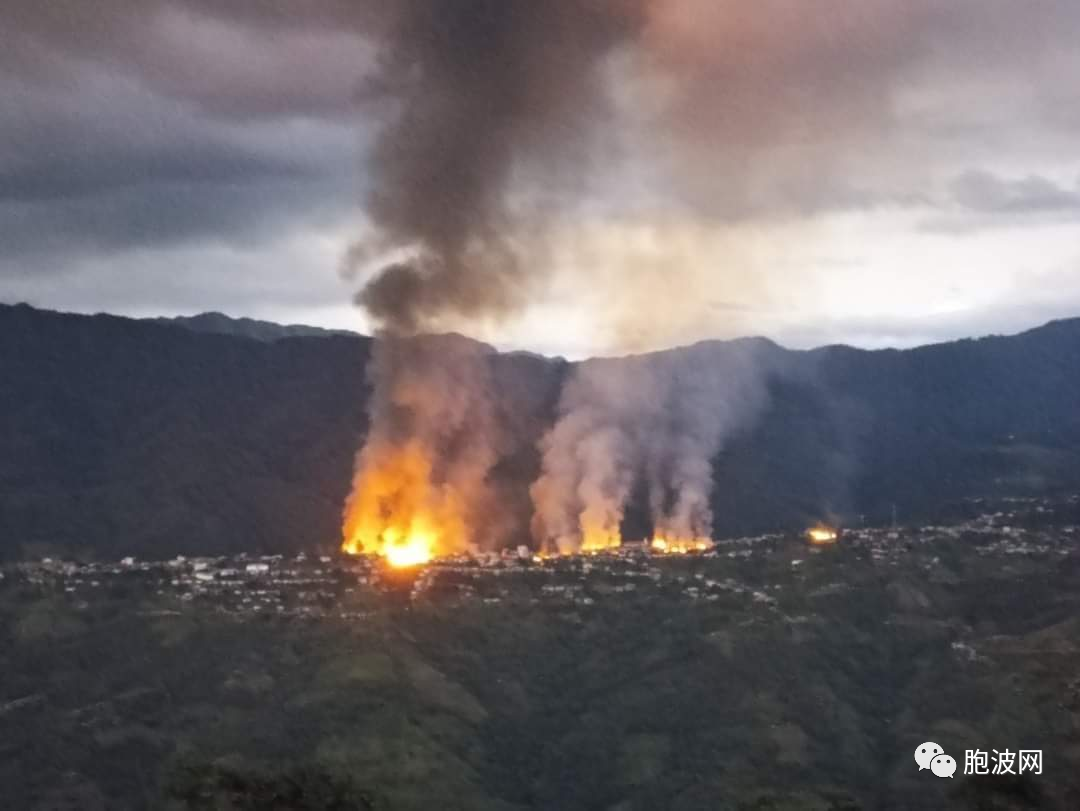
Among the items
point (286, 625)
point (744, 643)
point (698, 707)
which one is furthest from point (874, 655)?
point (286, 625)

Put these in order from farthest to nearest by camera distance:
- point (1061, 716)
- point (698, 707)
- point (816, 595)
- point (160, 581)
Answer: point (160, 581) < point (816, 595) < point (698, 707) < point (1061, 716)

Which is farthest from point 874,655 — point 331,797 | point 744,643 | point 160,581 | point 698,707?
point 160,581

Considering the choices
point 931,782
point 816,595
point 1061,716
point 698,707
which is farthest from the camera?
point 816,595

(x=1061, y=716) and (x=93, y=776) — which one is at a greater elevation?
(x=1061, y=716)

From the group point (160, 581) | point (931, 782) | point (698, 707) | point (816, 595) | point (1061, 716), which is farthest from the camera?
point (160, 581)

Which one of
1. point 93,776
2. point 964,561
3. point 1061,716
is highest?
point 964,561

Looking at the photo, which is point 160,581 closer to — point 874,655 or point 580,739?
point 580,739

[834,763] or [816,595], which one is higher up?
[816,595]

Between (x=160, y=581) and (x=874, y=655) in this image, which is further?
(x=160, y=581)

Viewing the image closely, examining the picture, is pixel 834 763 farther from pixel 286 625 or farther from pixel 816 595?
pixel 286 625
